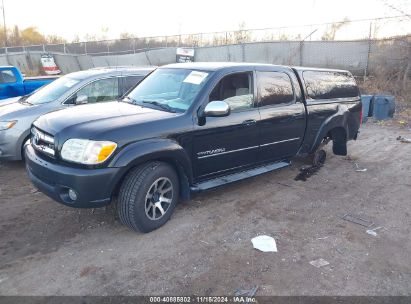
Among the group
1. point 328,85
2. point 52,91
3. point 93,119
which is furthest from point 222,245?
point 52,91

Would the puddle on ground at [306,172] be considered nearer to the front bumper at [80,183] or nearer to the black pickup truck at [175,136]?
the black pickup truck at [175,136]

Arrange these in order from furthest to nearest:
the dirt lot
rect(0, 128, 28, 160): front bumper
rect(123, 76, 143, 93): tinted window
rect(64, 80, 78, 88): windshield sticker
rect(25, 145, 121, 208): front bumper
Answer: rect(123, 76, 143, 93): tinted window
rect(64, 80, 78, 88): windshield sticker
rect(0, 128, 28, 160): front bumper
rect(25, 145, 121, 208): front bumper
the dirt lot

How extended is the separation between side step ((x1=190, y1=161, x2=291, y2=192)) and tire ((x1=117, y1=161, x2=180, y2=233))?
0.33m

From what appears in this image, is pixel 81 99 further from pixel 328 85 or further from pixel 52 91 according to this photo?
pixel 328 85

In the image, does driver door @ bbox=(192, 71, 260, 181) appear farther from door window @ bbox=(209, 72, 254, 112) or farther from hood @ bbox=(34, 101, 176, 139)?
hood @ bbox=(34, 101, 176, 139)

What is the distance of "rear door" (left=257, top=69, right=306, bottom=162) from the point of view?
493cm

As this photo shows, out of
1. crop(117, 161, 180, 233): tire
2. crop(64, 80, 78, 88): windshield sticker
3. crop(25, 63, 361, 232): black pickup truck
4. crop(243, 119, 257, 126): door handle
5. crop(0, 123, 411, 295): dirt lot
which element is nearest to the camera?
crop(0, 123, 411, 295): dirt lot

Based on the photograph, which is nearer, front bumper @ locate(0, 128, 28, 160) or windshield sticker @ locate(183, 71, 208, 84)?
windshield sticker @ locate(183, 71, 208, 84)

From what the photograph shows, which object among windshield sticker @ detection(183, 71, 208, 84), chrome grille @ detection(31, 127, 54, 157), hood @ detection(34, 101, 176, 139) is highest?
windshield sticker @ detection(183, 71, 208, 84)

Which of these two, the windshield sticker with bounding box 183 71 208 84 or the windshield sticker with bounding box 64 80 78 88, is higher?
the windshield sticker with bounding box 183 71 208 84

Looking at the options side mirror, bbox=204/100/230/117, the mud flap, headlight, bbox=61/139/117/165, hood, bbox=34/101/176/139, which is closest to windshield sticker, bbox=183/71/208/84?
side mirror, bbox=204/100/230/117

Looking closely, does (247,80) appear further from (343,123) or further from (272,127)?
(343,123)

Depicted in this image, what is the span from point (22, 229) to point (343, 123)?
5.24 m

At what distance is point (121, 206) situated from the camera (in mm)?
3756
